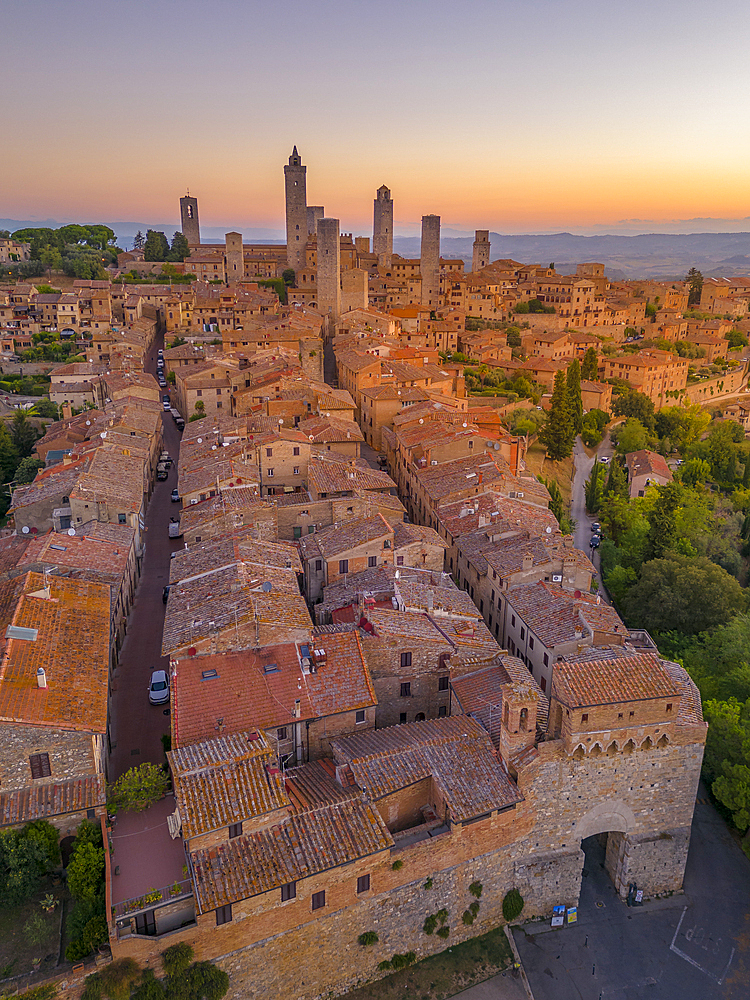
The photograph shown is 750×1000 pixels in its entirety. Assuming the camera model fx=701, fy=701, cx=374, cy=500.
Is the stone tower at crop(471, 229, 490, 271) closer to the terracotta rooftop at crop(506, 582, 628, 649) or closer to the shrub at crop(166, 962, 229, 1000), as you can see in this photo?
the terracotta rooftop at crop(506, 582, 628, 649)

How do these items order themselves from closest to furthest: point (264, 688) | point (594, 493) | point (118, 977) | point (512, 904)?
1. point (118, 977)
2. point (512, 904)
3. point (264, 688)
4. point (594, 493)

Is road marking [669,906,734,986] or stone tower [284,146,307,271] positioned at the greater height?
stone tower [284,146,307,271]

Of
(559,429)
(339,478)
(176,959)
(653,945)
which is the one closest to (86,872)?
(176,959)

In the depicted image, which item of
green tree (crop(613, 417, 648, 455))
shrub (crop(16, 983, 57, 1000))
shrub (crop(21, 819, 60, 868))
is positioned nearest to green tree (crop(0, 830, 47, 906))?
shrub (crop(21, 819, 60, 868))

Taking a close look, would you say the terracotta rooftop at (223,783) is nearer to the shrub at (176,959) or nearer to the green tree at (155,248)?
the shrub at (176,959)

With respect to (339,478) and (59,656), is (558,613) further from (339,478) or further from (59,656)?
(59,656)

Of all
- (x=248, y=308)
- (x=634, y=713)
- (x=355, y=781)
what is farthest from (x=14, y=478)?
(x=634, y=713)

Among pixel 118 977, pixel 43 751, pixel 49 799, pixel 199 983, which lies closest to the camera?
pixel 118 977
